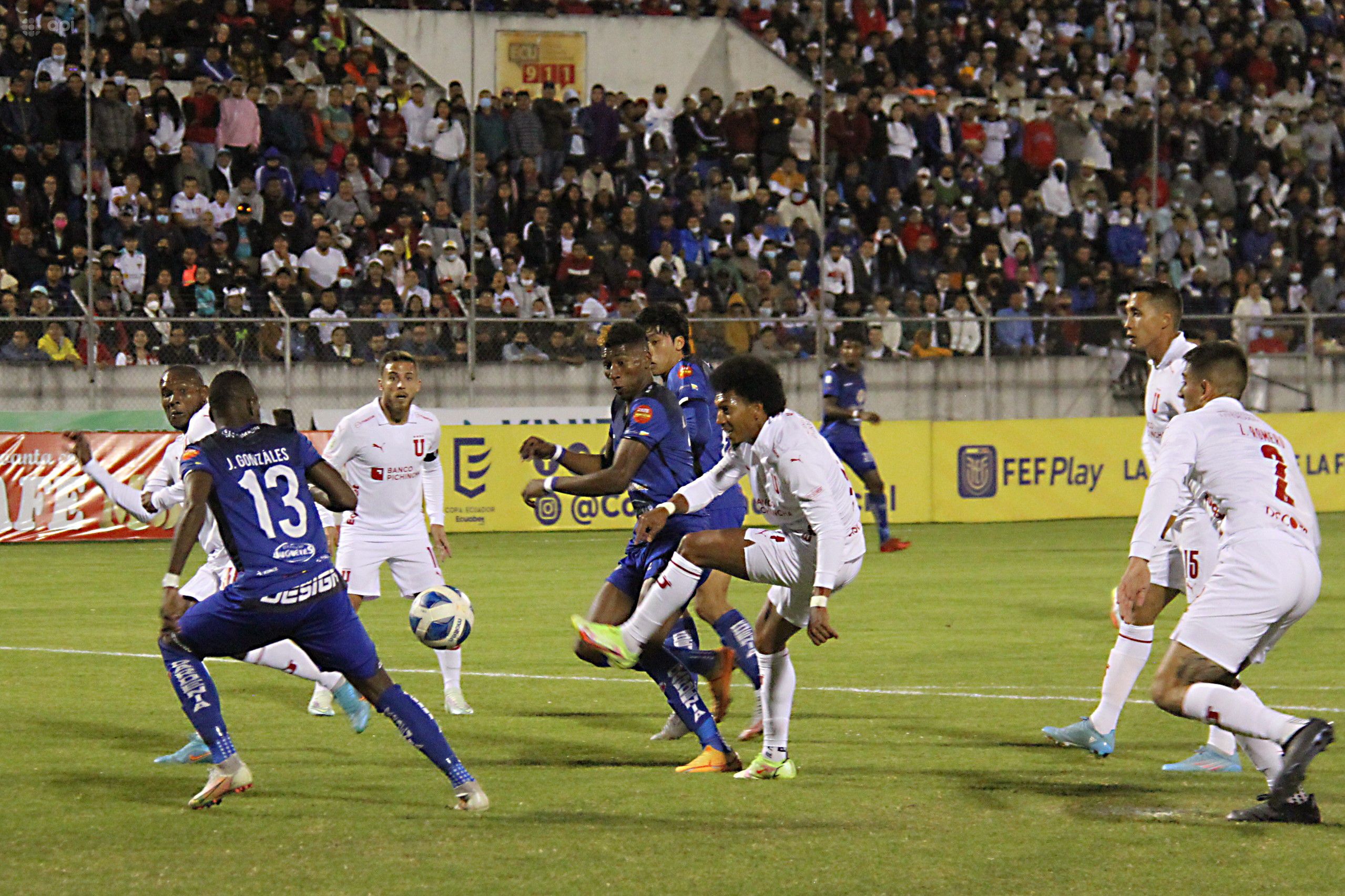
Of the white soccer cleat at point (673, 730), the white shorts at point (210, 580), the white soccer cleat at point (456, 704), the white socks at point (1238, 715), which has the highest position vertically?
the white shorts at point (210, 580)

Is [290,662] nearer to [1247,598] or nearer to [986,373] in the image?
[1247,598]

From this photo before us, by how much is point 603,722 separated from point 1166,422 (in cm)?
323

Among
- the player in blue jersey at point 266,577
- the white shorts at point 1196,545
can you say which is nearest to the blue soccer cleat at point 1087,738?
the white shorts at point 1196,545

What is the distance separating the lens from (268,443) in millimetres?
7191

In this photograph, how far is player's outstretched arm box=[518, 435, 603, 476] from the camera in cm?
840

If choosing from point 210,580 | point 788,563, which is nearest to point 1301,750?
point 788,563

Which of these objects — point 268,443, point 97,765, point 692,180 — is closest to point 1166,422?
point 268,443

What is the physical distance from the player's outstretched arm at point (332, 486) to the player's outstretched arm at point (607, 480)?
3.67 feet

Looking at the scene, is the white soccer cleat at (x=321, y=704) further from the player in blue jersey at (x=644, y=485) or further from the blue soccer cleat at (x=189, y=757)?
the player in blue jersey at (x=644, y=485)

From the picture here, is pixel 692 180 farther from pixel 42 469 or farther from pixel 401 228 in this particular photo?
pixel 42 469

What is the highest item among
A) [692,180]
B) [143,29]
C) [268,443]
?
[143,29]

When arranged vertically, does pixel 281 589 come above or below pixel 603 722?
above

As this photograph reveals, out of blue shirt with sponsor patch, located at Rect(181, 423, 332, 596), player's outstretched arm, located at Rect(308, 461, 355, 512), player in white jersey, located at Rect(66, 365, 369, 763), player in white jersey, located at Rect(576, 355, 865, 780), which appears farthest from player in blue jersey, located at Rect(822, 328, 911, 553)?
blue shirt with sponsor patch, located at Rect(181, 423, 332, 596)

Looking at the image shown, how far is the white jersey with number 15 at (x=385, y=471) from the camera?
10414 mm
